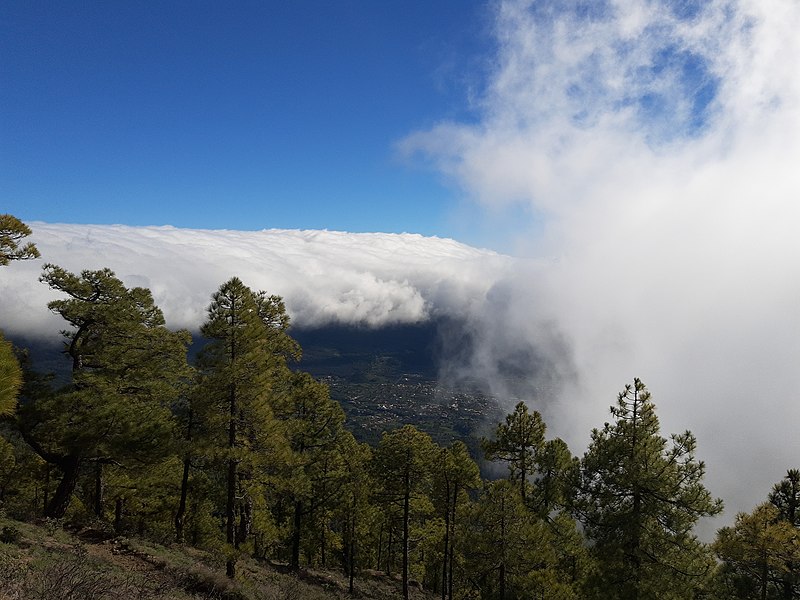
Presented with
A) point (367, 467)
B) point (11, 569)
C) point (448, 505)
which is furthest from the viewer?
point (367, 467)

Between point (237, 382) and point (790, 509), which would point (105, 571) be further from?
point (790, 509)

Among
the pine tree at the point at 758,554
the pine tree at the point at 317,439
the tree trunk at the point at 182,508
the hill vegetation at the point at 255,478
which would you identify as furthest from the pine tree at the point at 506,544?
the tree trunk at the point at 182,508

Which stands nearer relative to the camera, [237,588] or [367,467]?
[237,588]

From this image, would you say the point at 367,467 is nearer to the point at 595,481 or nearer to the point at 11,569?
the point at 595,481

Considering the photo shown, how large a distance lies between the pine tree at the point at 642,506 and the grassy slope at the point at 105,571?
45.9ft

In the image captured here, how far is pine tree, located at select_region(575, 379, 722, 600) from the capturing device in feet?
58.0

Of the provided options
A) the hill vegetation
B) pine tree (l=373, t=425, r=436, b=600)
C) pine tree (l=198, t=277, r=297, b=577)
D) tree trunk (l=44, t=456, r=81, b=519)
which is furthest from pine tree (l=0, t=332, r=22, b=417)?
pine tree (l=373, t=425, r=436, b=600)

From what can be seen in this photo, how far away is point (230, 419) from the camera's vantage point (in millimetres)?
17906

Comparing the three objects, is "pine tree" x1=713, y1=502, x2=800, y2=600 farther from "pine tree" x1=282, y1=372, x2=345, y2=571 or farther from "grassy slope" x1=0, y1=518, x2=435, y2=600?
"pine tree" x1=282, y1=372, x2=345, y2=571

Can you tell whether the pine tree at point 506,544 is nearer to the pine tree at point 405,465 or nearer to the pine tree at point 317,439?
the pine tree at point 405,465

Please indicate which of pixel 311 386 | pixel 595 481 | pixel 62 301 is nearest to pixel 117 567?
pixel 62 301

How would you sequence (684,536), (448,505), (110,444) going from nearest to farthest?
(684,536) < (110,444) < (448,505)

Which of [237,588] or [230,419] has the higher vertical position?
[230,419]

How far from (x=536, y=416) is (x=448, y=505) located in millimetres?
10531
